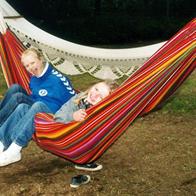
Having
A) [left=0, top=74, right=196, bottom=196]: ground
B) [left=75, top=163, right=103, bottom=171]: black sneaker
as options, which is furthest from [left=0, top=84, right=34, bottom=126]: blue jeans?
[left=75, top=163, right=103, bottom=171]: black sneaker

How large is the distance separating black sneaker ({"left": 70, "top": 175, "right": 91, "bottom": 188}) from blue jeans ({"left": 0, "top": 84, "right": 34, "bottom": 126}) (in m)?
0.62

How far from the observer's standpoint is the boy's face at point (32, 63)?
3.36m

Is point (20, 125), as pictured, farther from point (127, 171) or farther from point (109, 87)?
point (127, 171)

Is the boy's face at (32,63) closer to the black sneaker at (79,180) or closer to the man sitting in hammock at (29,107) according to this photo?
the man sitting in hammock at (29,107)

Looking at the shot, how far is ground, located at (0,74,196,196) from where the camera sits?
3498mm

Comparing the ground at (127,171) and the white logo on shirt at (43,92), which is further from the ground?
the white logo on shirt at (43,92)

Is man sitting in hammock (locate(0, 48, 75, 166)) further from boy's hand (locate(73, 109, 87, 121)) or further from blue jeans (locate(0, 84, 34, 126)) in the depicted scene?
boy's hand (locate(73, 109, 87, 121))

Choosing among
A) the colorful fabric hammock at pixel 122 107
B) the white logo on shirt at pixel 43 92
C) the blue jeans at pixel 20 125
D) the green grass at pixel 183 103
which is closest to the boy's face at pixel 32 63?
the white logo on shirt at pixel 43 92

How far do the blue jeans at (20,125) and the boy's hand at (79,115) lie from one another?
0.27m

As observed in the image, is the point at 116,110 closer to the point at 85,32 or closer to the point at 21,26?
the point at 21,26

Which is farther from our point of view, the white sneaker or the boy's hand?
the white sneaker

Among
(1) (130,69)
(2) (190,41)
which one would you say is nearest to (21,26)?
(1) (130,69)

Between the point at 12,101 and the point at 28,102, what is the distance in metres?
0.13

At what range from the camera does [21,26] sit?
4152 mm
